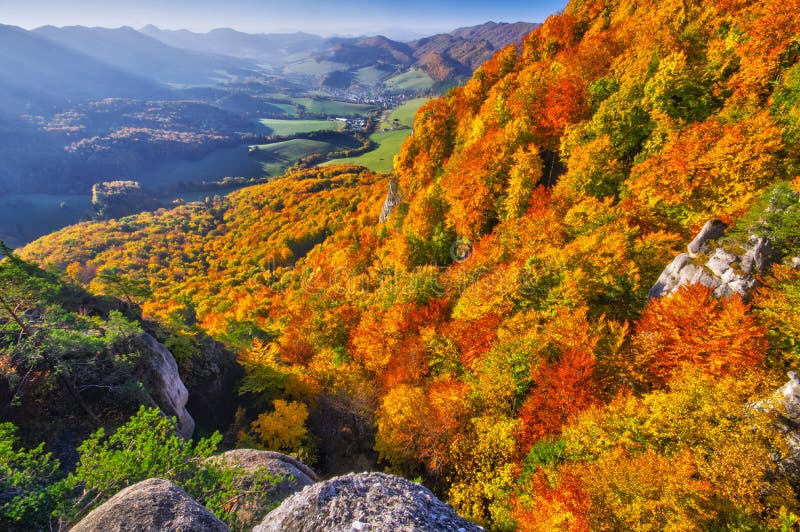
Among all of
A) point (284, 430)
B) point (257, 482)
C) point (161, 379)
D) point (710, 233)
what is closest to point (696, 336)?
point (710, 233)

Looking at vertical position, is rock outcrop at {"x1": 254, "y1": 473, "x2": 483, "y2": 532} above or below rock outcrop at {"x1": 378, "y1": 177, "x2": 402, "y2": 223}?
below

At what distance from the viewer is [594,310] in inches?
1356

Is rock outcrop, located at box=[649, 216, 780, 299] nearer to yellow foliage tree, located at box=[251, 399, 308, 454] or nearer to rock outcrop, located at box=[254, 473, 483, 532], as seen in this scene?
rock outcrop, located at box=[254, 473, 483, 532]

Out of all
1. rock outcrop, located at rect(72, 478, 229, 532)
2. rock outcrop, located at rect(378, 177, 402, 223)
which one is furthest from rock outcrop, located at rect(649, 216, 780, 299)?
rock outcrop, located at rect(378, 177, 402, 223)

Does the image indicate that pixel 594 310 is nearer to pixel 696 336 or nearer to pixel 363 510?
pixel 696 336

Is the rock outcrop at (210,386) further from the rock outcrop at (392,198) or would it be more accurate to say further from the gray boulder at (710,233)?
the gray boulder at (710,233)

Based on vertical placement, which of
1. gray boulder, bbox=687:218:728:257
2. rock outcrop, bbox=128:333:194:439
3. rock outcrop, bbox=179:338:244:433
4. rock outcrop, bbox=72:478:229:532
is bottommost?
rock outcrop, bbox=179:338:244:433

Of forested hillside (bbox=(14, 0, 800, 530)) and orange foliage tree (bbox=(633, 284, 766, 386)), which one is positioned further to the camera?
orange foliage tree (bbox=(633, 284, 766, 386))

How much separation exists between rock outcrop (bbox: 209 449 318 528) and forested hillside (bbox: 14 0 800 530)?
10.9 metres

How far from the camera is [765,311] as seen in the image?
2283 centimetres

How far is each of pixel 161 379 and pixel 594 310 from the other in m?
43.3

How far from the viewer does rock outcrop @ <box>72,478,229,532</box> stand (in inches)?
567

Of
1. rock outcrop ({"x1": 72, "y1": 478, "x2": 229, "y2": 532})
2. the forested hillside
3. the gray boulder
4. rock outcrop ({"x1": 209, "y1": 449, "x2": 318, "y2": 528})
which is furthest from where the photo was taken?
the gray boulder

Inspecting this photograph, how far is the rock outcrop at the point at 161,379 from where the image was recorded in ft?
107
